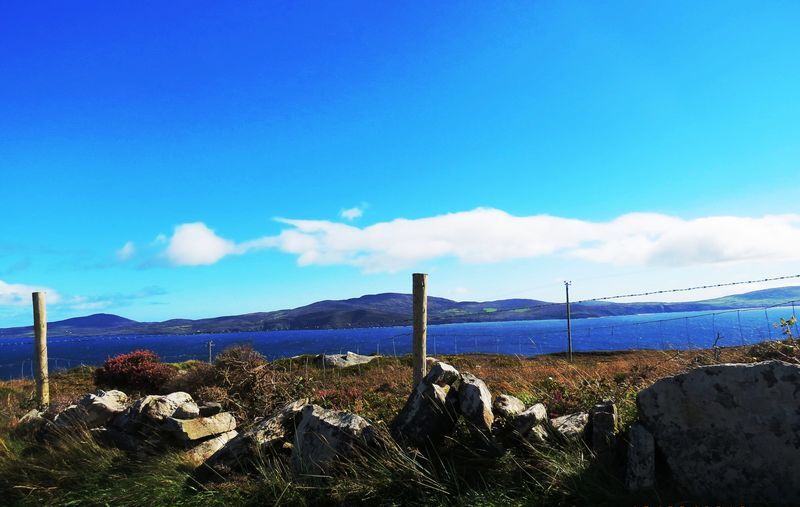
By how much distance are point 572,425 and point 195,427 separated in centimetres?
577

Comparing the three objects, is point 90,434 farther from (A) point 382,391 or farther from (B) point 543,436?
(B) point 543,436

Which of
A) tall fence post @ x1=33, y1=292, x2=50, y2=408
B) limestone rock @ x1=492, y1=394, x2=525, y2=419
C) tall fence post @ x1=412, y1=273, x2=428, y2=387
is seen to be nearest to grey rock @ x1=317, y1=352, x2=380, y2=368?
tall fence post @ x1=33, y1=292, x2=50, y2=408

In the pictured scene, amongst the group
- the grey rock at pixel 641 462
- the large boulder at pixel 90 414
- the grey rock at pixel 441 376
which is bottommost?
the large boulder at pixel 90 414

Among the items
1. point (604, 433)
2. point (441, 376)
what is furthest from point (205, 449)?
point (604, 433)

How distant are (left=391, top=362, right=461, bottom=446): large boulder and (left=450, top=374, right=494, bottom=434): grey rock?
226mm

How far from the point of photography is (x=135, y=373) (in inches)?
741

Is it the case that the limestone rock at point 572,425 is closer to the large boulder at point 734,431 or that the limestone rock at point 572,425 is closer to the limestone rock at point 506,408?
the limestone rock at point 506,408

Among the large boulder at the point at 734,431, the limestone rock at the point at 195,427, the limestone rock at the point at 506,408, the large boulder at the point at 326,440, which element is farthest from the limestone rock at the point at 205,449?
the large boulder at the point at 734,431

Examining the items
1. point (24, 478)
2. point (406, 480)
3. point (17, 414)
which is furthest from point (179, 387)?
point (406, 480)

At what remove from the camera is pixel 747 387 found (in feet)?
17.5

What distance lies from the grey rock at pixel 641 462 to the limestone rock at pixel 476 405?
179 centimetres

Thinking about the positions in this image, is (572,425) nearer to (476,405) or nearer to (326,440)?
(476,405)

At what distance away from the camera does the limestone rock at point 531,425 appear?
658cm

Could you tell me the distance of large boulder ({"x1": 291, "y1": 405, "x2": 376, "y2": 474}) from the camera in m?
6.92
